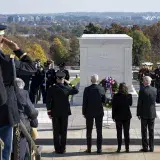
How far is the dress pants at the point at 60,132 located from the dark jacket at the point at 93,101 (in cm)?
46

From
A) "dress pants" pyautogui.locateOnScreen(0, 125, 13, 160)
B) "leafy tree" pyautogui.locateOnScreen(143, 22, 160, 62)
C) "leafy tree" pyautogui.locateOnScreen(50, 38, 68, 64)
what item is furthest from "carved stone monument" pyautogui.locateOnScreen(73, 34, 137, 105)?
"leafy tree" pyautogui.locateOnScreen(50, 38, 68, 64)

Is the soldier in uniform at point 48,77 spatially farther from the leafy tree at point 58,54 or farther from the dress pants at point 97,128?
the leafy tree at point 58,54

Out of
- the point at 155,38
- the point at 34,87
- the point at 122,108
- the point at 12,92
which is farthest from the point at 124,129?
the point at 155,38

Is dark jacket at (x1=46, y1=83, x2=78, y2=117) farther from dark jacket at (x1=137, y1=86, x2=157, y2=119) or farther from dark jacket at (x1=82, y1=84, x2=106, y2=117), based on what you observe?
dark jacket at (x1=137, y1=86, x2=157, y2=119)

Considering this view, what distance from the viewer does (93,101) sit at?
1140 cm

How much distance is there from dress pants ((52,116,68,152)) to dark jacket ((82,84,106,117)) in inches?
18.3

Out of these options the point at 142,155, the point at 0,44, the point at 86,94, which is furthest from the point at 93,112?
the point at 0,44

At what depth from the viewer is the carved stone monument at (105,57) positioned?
1811 centimetres

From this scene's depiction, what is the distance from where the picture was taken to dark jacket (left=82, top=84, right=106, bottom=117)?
11.4 m

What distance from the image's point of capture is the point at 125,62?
18.2 meters

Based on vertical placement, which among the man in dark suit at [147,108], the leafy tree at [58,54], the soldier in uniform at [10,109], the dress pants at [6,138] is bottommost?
the leafy tree at [58,54]

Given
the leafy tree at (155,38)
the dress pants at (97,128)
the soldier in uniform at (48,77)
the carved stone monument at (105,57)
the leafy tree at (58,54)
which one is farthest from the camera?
the leafy tree at (58,54)

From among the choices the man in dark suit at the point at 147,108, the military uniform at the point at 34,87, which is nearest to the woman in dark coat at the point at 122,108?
the man in dark suit at the point at 147,108

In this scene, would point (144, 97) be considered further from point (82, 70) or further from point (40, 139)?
point (82, 70)
